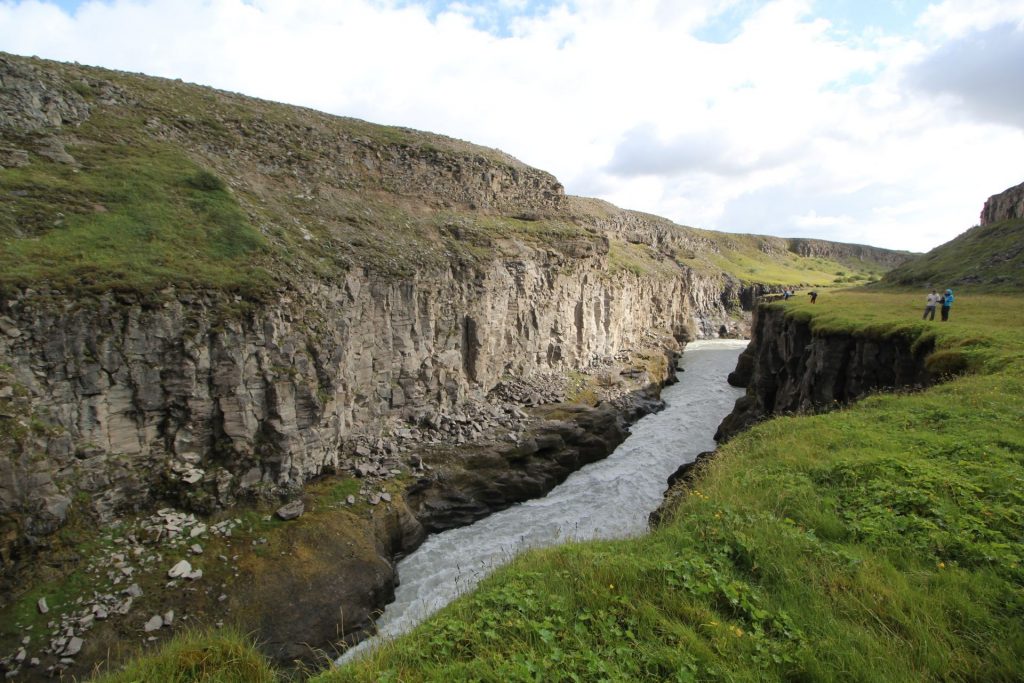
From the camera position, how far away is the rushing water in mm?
16750

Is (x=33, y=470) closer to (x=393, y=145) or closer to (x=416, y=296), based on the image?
(x=416, y=296)

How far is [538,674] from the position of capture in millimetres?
4664

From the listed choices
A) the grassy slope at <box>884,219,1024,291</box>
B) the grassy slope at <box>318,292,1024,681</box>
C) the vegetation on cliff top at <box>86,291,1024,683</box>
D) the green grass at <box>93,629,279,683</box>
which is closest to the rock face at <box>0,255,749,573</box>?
the green grass at <box>93,629,279,683</box>

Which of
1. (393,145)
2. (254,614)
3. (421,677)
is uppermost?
(393,145)

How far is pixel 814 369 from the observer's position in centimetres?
2453

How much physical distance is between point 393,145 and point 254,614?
34106mm

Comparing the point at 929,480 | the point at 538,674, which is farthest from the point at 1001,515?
the point at 538,674

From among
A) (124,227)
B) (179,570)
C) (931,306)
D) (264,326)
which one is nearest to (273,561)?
(179,570)

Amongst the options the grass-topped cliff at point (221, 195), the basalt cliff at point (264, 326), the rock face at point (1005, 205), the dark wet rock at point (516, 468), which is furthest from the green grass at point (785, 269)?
the dark wet rock at point (516, 468)

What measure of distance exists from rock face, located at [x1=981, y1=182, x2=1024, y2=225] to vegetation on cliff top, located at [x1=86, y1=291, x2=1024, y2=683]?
7626 centimetres

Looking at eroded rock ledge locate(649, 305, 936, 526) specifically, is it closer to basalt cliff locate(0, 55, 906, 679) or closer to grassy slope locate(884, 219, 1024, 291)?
basalt cliff locate(0, 55, 906, 679)

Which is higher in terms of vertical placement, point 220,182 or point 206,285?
point 220,182

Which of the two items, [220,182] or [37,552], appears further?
[220,182]

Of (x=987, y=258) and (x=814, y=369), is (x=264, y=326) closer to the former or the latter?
(x=814, y=369)
